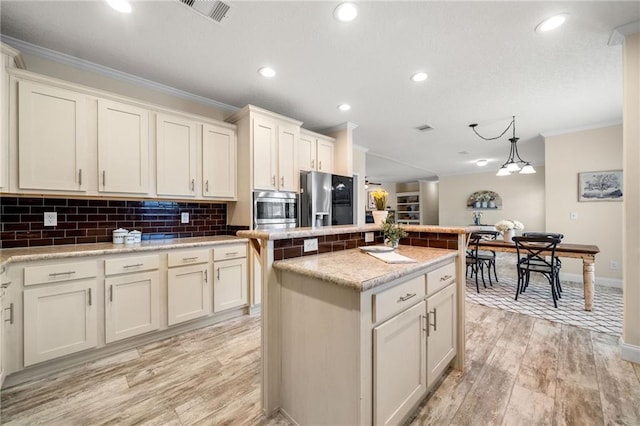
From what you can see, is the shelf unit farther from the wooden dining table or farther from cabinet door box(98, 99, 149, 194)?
cabinet door box(98, 99, 149, 194)

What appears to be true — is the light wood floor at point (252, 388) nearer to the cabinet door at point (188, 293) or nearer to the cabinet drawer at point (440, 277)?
the cabinet door at point (188, 293)

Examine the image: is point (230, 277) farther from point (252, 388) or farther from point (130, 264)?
point (252, 388)

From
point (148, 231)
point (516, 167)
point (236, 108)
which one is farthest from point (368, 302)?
point (516, 167)

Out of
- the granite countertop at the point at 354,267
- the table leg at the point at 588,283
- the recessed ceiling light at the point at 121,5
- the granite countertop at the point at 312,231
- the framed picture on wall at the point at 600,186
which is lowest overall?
the table leg at the point at 588,283

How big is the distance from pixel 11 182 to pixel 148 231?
1.10 m

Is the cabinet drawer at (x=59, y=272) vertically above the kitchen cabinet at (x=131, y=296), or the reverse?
the cabinet drawer at (x=59, y=272)

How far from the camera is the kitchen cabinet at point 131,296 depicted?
2.17 m

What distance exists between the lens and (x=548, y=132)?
14.8ft

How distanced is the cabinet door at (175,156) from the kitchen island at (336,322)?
1.69m

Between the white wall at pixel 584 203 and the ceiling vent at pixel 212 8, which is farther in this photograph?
the white wall at pixel 584 203

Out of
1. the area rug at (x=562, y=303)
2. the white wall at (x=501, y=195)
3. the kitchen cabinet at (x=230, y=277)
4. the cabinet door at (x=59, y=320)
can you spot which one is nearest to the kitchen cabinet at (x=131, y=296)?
the cabinet door at (x=59, y=320)

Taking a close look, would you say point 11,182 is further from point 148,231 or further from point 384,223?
point 384,223

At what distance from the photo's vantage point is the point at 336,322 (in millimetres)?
1251

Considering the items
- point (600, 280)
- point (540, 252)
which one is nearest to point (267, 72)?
point (540, 252)
